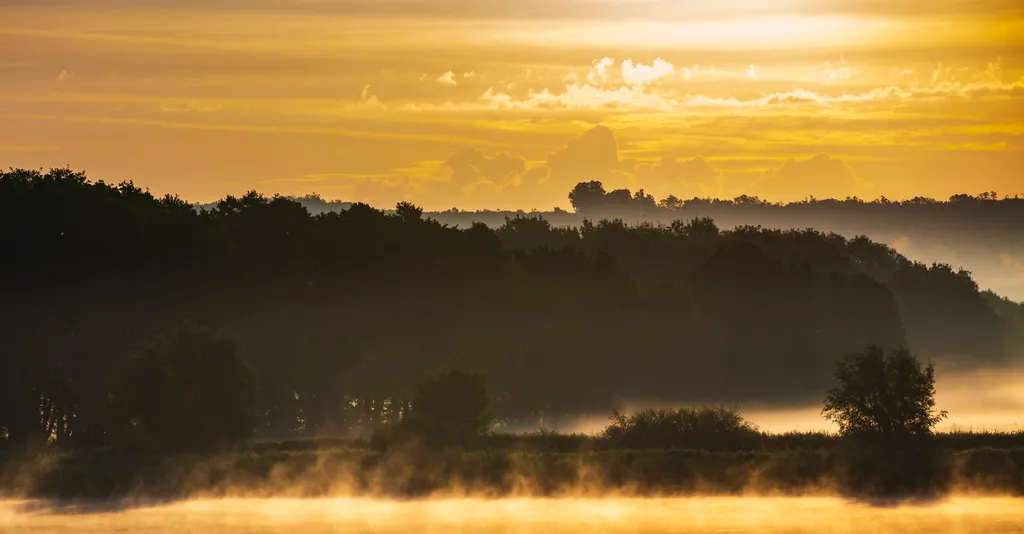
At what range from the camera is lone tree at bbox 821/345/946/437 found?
9125cm

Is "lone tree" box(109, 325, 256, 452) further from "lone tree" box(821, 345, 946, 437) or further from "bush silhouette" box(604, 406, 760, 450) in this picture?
"lone tree" box(821, 345, 946, 437)

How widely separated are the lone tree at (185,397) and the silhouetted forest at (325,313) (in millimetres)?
4459

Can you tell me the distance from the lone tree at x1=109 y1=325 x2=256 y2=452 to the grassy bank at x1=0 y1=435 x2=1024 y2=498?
1.85 m

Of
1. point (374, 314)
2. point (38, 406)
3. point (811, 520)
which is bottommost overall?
point (811, 520)

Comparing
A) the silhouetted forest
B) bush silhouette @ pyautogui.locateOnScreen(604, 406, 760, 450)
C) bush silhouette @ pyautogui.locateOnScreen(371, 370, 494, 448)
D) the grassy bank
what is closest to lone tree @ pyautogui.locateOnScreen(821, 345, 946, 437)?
the grassy bank

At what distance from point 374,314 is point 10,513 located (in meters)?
52.3

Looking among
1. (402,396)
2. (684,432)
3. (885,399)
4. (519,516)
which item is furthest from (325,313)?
(885,399)

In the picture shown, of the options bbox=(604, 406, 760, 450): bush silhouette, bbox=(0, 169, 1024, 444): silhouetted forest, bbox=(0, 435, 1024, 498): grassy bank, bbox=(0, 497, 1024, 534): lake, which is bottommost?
bbox=(0, 497, 1024, 534): lake

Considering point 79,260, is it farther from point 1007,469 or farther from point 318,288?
point 1007,469

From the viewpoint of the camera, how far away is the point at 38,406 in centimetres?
11056

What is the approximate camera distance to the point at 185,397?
92062mm

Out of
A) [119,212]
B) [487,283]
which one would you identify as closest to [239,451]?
[119,212]

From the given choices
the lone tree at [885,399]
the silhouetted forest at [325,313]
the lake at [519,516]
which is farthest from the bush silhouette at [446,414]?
the lone tree at [885,399]

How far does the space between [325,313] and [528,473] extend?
153 feet
